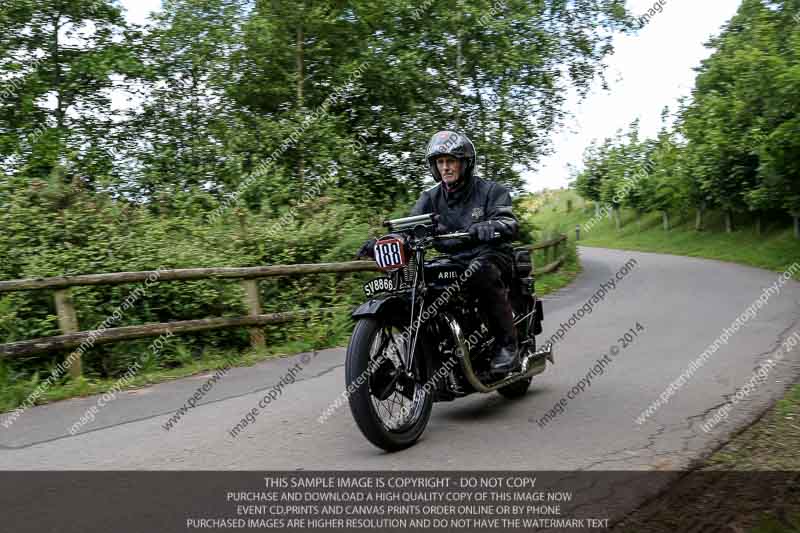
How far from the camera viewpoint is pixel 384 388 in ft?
16.3

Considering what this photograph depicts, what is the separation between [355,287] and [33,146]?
31.8 ft

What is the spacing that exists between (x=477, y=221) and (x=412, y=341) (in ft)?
3.80

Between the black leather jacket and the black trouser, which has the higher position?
the black leather jacket

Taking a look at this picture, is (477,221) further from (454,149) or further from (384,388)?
(384,388)

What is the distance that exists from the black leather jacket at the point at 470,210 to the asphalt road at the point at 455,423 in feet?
4.38

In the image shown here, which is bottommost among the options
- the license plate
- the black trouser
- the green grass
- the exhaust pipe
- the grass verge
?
the green grass

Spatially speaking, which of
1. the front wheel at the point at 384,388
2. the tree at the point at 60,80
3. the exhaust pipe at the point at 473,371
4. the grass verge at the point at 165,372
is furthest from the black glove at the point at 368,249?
the tree at the point at 60,80

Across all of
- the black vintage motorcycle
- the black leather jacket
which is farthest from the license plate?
the black leather jacket

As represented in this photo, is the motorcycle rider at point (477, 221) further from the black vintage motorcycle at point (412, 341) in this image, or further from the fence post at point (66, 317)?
the fence post at point (66, 317)

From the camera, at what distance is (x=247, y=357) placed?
349 inches

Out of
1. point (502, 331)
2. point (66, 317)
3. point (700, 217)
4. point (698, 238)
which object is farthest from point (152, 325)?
point (700, 217)

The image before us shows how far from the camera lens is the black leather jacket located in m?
5.71

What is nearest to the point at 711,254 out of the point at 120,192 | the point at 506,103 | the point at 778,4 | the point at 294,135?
the point at 778,4

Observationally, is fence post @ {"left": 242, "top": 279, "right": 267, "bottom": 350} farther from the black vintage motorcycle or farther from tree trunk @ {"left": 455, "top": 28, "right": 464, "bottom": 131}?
tree trunk @ {"left": 455, "top": 28, "right": 464, "bottom": 131}
